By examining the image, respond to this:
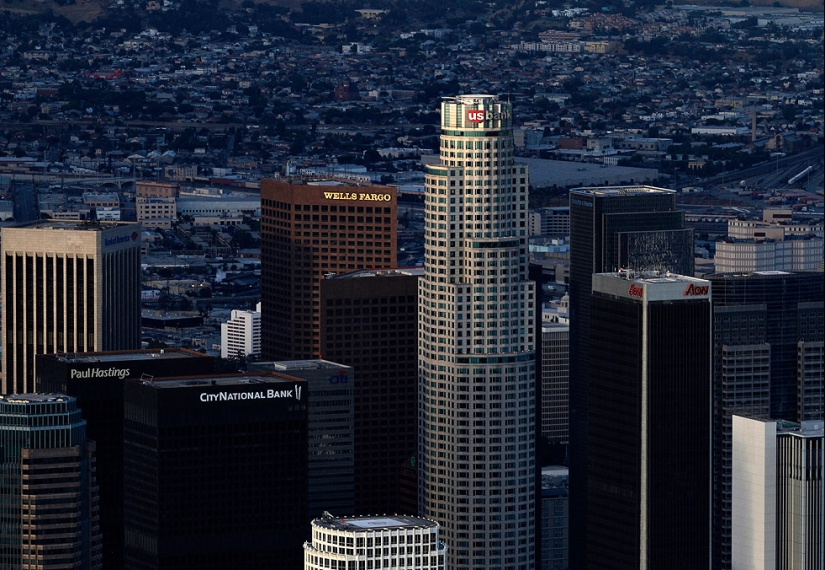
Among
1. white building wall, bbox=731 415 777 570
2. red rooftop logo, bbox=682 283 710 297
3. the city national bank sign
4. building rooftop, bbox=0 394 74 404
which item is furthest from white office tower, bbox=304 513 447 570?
the city national bank sign

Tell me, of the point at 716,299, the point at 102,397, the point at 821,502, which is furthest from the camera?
the point at 716,299

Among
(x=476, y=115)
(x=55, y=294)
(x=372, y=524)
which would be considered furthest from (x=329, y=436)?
(x=372, y=524)

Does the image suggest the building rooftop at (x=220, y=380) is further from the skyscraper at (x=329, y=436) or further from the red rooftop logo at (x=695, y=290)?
the red rooftop logo at (x=695, y=290)

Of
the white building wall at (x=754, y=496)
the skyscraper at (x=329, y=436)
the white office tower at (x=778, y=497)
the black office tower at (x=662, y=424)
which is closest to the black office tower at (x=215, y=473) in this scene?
the skyscraper at (x=329, y=436)

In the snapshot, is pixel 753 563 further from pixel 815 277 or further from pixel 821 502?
pixel 815 277

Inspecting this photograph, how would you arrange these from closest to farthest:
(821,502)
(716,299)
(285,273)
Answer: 1. (821,502)
2. (716,299)
3. (285,273)

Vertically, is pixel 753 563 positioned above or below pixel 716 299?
below

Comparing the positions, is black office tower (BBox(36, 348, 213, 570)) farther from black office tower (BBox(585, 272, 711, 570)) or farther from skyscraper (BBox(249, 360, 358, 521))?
black office tower (BBox(585, 272, 711, 570))

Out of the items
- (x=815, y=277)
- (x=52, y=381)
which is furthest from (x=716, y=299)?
(x=52, y=381)
